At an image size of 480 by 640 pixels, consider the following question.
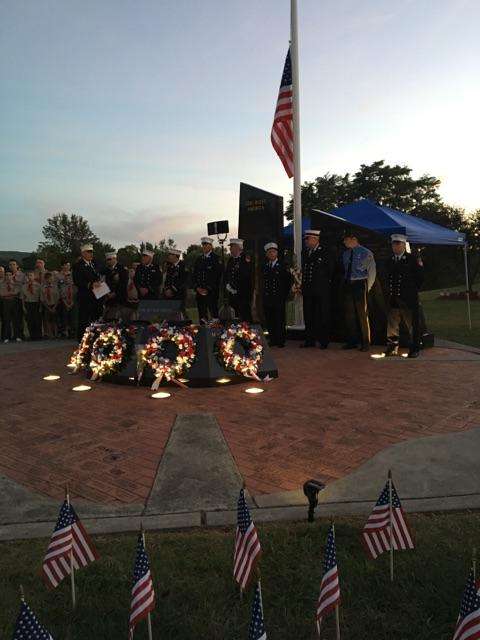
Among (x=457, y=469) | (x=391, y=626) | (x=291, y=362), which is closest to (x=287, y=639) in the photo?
(x=391, y=626)

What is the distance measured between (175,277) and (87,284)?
2.00m

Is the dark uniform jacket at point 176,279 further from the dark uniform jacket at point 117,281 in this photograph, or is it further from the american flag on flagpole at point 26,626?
the american flag on flagpole at point 26,626

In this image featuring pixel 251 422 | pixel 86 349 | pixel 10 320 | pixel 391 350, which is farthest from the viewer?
pixel 10 320

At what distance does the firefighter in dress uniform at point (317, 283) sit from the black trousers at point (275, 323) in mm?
556

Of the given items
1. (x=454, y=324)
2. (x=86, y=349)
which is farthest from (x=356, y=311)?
(x=454, y=324)

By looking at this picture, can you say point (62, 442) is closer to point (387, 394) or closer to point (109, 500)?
point (109, 500)

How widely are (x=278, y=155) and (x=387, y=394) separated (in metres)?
7.35

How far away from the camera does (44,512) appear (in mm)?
3299

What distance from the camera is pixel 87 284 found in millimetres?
10266

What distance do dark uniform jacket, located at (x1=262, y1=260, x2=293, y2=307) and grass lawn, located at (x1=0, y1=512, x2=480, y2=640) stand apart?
7222 mm

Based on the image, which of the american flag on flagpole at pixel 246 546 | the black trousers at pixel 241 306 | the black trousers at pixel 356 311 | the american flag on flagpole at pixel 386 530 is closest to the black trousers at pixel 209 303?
the black trousers at pixel 241 306

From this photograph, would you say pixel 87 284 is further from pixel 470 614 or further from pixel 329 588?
pixel 470 614

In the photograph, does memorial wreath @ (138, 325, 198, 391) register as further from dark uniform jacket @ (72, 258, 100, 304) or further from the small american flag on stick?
the small american flag on stick

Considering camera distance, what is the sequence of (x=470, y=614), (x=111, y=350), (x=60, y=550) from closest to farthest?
(x=470, y=614) → (x=60, y=550) → (x=111, y=350)
